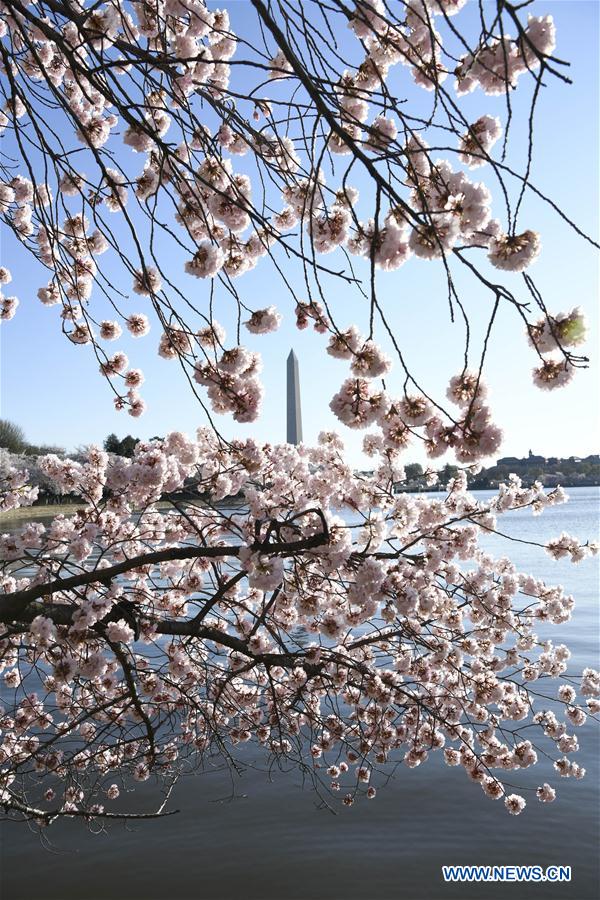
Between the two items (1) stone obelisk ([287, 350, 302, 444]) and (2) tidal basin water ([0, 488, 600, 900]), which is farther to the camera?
(1) stone obelisk ([287, 350, 302, 444])

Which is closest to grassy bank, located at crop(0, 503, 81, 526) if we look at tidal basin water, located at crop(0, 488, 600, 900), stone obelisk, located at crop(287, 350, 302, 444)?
stone obelisk, located at crop(287, 350, 302, 444)

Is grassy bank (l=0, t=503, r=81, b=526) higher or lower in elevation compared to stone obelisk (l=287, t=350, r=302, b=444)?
lower

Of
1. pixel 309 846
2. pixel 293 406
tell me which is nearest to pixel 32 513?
pixel 293 406

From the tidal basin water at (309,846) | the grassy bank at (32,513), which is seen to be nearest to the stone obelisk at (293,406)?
the grassy bank at (32,513)

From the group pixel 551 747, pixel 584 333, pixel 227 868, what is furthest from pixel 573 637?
pixel 584 333

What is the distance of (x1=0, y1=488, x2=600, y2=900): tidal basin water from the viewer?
4.45 m

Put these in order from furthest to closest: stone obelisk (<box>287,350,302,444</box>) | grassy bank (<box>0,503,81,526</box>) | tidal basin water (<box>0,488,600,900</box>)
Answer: grassy bank (<box>0,503,81,526</box>)
stone obelisk (<box>287,350,302,444</box>)
tidal basin water (<box>0,488,600,900</box>)

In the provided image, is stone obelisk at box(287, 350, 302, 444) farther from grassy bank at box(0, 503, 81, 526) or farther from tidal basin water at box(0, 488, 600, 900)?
tidal basin water at box(0, 488, 600, 900)

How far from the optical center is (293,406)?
29719 millimetres

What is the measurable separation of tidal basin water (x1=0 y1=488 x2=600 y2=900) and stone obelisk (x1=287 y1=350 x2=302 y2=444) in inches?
918

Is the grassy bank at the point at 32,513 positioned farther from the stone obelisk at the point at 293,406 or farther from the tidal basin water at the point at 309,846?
the tidal basin water at the point at 309,846

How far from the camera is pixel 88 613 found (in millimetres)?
3084

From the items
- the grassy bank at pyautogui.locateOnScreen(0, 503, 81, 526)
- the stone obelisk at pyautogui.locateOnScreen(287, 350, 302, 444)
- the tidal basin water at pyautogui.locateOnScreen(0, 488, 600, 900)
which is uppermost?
the stone obelisk at pyautogui.locateOnScreen(287, 350, 302, 444)

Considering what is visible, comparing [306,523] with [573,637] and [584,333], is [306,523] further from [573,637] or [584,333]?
[573,637]
